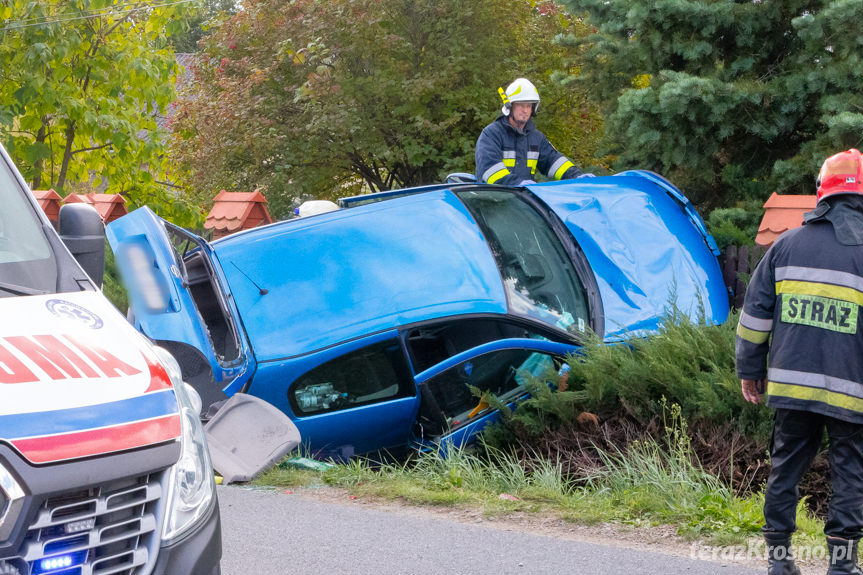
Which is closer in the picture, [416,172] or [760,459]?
[760,459]

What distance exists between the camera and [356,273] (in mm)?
5891

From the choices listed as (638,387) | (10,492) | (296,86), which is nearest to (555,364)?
(638,387)

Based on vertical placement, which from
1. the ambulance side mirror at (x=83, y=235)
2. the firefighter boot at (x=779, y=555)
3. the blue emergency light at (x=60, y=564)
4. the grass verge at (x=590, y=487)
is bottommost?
the grass verge at (x=590, y=487)

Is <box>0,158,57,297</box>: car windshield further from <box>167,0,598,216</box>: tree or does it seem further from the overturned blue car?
<box>167,0,598,216</box>: tree

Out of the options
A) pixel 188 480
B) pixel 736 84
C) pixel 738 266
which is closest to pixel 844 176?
pixel 188 480

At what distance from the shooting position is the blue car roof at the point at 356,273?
5609 mm

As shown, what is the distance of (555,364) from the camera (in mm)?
6141

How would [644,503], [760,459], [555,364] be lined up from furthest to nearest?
[555,364] → [760,459] → [644,503]

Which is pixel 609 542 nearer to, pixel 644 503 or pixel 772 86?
pixel 644 503

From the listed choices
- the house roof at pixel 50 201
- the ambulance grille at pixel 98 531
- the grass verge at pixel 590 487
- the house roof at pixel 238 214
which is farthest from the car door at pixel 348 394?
the house roof at pixel 50 201

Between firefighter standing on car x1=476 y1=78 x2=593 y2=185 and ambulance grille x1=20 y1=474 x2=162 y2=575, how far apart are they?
5857mm

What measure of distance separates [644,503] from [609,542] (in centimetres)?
43

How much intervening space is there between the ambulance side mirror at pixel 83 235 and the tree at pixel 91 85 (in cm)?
1008

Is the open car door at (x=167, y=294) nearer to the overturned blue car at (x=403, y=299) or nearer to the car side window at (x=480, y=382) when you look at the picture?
the overturned blue car at (x=403, y=299)
